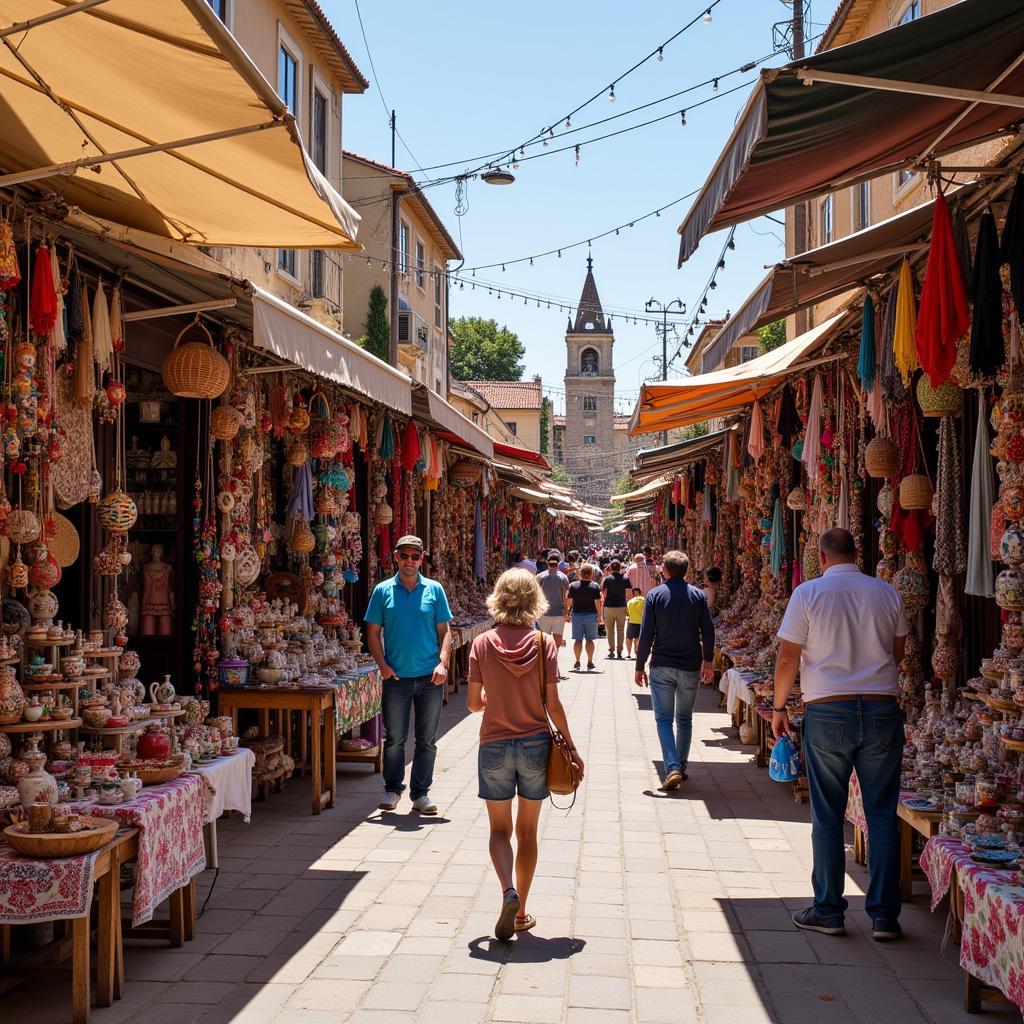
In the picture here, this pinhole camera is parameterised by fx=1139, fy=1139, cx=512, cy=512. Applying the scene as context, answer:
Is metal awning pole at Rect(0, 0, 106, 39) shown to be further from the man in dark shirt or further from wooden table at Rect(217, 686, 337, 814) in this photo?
the man in dark shirt

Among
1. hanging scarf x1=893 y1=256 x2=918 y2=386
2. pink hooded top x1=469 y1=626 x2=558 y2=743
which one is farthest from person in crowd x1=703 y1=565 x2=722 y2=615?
pink hooded top x1=469 y1=626 x2=558 y2=743

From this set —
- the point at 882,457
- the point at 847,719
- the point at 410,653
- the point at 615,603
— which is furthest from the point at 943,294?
the point at 615,603

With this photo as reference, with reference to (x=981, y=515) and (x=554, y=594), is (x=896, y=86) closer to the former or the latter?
(x=981, y=515)

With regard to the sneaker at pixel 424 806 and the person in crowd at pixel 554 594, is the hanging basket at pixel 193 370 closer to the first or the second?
the sneaker at pixel 424 806

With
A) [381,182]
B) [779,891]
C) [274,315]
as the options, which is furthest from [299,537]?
[381,182]

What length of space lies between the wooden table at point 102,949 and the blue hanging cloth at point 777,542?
823cm

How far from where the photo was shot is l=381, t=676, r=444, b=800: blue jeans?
7730 millimetres

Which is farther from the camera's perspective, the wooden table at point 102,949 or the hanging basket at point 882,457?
the hanging basket at point 882,457

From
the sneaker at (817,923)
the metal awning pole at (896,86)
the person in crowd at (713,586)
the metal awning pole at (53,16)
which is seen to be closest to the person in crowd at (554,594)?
the person in crowd at (713,586)

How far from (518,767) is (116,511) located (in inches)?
115

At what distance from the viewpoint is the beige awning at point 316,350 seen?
20.0ft

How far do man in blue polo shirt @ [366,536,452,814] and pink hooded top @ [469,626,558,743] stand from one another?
2.41 m

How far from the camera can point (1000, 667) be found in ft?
17.8

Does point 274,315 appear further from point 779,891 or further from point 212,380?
point 779,891
